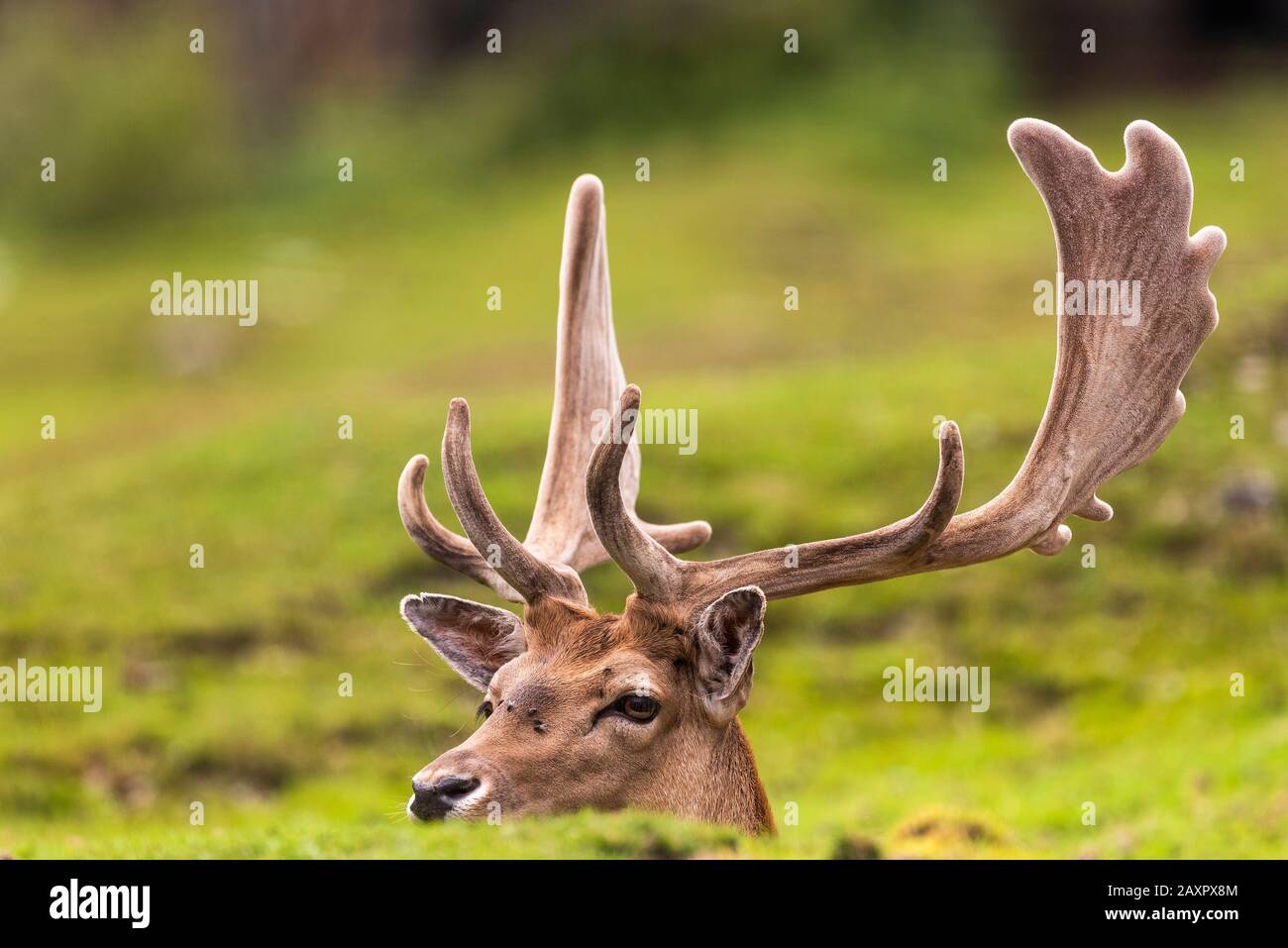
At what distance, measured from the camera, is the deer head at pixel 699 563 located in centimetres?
696

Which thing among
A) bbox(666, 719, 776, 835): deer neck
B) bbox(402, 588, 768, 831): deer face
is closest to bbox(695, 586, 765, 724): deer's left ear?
bbox(402, 588, 768, 831): deer face

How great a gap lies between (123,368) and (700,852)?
90.2 feet

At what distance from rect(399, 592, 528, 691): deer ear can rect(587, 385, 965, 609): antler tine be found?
726mm

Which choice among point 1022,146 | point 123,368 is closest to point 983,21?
point 123,368

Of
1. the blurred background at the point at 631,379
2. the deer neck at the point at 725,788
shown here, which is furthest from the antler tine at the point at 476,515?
the blurred background at the point at 631,379

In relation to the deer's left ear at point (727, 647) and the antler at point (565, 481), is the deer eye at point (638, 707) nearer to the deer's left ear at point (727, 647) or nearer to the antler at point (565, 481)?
the deer's left ear at point (727, 647)

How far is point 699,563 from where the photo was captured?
7.32 metres

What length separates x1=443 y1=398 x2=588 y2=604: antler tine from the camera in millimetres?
7293

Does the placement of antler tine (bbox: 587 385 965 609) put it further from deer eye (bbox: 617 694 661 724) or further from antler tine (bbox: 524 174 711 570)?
antler tine (bbox: 524 174 711 570)

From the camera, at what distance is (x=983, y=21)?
45.1m

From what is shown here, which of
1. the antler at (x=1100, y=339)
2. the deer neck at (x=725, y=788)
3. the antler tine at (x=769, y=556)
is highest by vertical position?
the antler at (x=1100, y=339)

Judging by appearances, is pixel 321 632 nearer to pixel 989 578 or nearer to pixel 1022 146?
pixel 989 578

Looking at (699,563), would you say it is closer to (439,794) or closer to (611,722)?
(611,722)

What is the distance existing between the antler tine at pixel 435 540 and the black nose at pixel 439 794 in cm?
134
